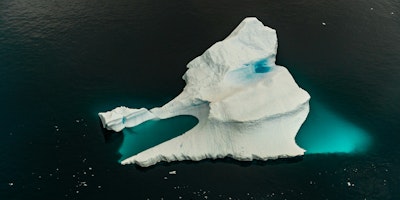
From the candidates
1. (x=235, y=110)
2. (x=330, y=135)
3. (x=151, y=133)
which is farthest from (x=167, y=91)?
(x=330, y=135)

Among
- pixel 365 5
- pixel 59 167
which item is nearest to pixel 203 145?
pixel 59 167

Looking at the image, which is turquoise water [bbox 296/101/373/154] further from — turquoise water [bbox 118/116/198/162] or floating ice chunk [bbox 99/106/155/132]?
floating ice chunk [bbox 99/106/155/132]

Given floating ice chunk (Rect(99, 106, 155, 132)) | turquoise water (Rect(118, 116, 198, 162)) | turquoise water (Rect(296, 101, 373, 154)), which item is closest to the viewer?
turquoise water (Rect(118, 116, 198, 162))

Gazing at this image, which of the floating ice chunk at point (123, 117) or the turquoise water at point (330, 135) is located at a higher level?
the floating ice chunk at point (123, 117)

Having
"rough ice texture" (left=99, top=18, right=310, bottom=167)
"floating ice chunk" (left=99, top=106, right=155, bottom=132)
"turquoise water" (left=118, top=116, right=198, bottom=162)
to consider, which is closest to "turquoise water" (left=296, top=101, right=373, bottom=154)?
"rough ice texture" (left=99, top=18, right=310, bottom=167)

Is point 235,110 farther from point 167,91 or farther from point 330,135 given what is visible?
point 330,135

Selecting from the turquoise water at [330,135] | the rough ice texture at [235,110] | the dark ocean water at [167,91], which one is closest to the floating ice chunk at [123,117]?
the rough ice texture at [235,110]

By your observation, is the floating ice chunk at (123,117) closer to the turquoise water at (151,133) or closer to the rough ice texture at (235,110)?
the rough ice texture at (235,110)
